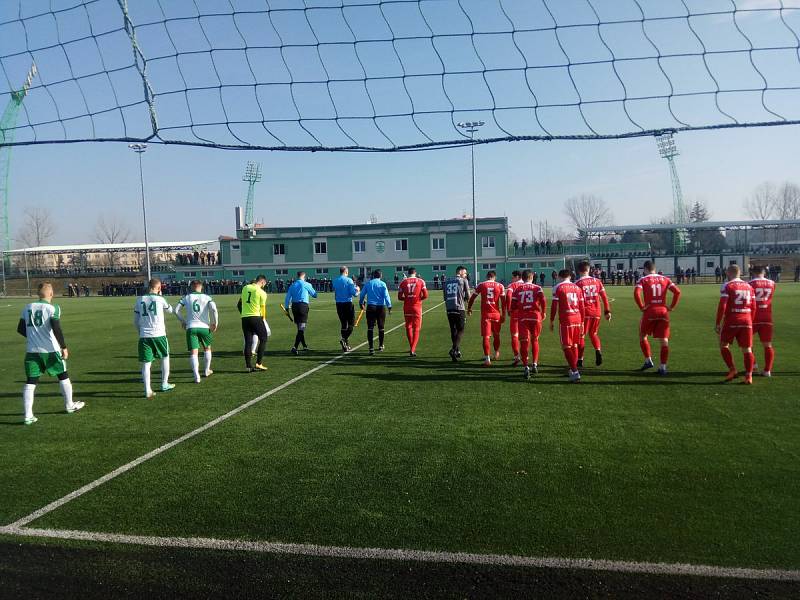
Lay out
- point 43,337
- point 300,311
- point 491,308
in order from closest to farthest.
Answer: point 43,337 < point 491,308 < point 300,311

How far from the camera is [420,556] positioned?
11.8 feet

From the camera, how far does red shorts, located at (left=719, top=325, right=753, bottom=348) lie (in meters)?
8.45

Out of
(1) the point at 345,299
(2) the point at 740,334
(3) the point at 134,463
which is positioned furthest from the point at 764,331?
(3) the point at 134,463

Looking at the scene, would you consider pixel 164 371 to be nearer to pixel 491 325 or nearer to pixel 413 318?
pixel 413 318

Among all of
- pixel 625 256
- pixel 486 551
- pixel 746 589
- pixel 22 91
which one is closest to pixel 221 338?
pixel 22 91

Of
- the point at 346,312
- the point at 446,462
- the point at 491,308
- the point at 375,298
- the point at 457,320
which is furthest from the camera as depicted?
the point at 346,312

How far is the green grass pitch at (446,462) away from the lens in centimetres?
389

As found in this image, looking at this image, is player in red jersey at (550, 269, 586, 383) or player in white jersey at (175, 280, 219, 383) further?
player in white jersey at (175, 280, 219, 383)

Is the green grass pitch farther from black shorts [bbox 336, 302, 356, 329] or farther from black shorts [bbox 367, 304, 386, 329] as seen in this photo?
black shorts [bbox 336, 302, 356, 329]

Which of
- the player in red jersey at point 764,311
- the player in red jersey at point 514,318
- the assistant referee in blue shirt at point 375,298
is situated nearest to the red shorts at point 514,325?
the player in red jersey at point 514,318

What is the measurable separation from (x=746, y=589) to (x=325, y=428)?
4.40 meters

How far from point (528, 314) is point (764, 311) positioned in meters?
3.71

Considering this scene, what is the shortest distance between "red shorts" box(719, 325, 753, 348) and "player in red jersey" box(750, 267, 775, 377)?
567mm

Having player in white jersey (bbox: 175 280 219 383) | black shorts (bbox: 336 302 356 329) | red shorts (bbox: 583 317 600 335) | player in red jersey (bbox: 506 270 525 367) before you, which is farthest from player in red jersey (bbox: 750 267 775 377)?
player in white jersey (bbox: 175 280 219 383)
